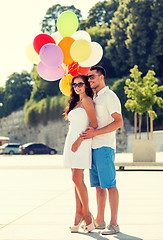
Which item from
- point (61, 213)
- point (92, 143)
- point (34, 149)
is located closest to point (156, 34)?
point (34, 149)

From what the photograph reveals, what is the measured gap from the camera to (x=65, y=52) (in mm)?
6855

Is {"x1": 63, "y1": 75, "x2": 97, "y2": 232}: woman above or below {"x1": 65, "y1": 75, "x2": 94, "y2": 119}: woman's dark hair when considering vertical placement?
below

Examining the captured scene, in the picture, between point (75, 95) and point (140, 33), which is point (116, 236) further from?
point (140, 33)

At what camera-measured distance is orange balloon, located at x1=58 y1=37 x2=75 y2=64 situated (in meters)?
6.85

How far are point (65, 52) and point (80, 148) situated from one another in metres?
1.54

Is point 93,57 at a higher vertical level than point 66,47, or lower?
lower

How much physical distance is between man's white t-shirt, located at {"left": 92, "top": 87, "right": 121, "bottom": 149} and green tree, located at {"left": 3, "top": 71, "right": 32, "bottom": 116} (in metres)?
63.6

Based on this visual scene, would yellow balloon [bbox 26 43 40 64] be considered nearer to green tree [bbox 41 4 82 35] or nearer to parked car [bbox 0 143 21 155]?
parked car [bbox 0 143 21 155]

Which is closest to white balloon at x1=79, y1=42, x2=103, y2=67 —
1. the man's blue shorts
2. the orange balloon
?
the orange balloon

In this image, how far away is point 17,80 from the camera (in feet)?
254

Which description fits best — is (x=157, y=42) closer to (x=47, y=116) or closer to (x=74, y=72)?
(x=47, y=116)

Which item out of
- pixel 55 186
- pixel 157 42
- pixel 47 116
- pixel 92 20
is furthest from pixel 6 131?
pixel 55 186

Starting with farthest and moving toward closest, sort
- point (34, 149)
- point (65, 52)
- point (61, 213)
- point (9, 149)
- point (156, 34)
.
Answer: point (9, 149) < point (156, 34) < point (34, 149) < point (61, 213) < point (65, 52)

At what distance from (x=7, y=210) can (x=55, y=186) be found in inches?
183
